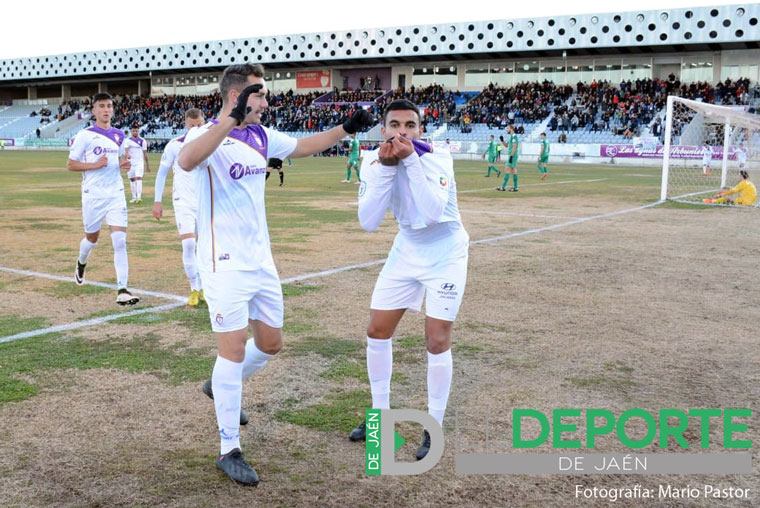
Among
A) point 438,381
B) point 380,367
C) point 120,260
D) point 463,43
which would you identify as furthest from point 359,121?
point 463,43

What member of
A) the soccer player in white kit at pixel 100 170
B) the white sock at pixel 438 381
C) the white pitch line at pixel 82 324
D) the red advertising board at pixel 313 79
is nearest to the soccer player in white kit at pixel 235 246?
the white sock at pixel 438 381

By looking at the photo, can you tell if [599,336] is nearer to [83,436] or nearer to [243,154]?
[243,154]

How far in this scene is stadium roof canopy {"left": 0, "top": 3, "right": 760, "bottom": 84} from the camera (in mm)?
50875

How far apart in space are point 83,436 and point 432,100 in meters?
59.9

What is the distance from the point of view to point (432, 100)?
61.9 m

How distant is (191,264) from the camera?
7.61 metres

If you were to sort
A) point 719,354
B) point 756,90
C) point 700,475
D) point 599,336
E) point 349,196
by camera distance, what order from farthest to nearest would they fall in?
point 756,90
point 349,196
point 599,336
point 719,354
point 700,475

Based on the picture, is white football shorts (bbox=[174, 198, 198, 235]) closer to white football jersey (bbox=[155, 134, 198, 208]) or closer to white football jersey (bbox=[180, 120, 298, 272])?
white football jersey (bbox=[155, 134, 198, 208])

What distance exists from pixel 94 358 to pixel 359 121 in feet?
10.0

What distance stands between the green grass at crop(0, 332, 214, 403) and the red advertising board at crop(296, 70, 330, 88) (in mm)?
67030

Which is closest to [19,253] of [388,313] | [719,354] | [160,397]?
[160,397]

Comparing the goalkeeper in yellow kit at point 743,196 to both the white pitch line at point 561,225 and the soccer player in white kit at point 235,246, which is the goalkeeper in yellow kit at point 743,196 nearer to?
the white pitch line at point 561,225

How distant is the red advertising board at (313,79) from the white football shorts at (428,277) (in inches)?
2706

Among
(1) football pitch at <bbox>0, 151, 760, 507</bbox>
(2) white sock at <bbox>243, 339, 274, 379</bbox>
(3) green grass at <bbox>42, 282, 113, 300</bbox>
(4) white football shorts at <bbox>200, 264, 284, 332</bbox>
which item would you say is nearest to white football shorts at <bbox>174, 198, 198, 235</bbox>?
(1) football pitch at <bbox>0, 151, 760, 507</bbox>
